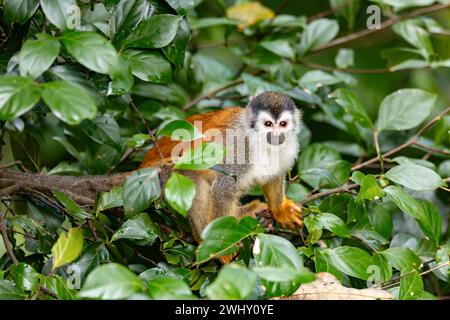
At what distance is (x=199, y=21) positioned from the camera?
429 centimetres

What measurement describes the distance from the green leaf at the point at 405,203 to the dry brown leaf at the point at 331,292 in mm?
385

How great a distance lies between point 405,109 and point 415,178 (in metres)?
0.86

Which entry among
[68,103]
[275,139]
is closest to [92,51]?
[68,103]

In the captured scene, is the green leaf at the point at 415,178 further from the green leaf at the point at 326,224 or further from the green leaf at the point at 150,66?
the green leaf at the point at 150,66

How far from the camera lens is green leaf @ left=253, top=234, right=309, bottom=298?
7.52 feet

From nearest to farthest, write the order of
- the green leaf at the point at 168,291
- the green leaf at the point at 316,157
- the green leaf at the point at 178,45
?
the green leaf at the point at 168,291, the green leaf at the point at 178,45, the green leaf at the point at 316,157

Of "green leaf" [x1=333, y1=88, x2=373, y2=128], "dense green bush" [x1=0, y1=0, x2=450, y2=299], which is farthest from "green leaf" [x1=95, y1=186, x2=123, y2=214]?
"green leaf" [x1=333, y1=88, x2=373, y2=128]

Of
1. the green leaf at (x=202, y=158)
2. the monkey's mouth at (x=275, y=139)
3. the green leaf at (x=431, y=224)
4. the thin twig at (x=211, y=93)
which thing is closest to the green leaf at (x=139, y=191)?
the green leaf at (x=202, y=158)

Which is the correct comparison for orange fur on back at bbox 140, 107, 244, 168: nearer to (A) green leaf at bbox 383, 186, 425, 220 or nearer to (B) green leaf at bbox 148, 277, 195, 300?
(A) green leaf at bbox 383, 186, 425, 220

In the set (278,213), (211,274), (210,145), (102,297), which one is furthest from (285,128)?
(102,297)

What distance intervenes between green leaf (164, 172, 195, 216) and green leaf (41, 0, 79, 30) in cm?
70

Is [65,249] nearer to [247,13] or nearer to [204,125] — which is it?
[204,125]

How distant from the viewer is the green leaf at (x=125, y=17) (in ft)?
9.11
